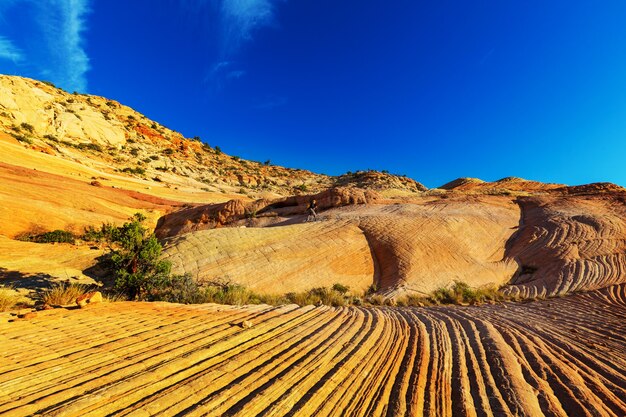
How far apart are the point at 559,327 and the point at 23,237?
73.0ft

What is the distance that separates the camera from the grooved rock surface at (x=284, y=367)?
9.32 feet

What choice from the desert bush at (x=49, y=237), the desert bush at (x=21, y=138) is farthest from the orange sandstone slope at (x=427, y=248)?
the desert bush at (x=21, y=138)

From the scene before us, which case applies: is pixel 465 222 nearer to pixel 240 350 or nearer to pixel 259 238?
pixel 259 238

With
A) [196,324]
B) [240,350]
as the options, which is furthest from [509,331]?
[196,324]

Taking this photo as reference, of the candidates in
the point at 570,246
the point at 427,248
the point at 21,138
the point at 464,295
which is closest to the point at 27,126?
the point at 21,138

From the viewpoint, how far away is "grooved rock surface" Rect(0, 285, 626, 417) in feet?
9.32

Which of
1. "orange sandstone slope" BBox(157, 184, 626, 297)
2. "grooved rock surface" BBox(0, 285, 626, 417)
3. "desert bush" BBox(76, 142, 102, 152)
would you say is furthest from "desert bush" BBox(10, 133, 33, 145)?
"grooved rock surface" BBox(0, 285, 626, 417)

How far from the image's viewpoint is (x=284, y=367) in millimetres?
3684

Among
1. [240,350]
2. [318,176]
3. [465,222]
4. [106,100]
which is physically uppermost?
[106,100]

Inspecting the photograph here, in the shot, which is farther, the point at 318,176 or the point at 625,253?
the point at 318,176

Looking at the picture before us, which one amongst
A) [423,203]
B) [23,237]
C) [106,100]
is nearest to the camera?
[23,237]

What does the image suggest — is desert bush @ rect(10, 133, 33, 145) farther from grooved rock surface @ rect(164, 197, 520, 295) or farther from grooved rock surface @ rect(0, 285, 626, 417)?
grooved rock surface @ rect(0, 285, 626, 417)

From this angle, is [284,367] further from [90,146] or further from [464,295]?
[90,146]

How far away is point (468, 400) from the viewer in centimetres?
337
